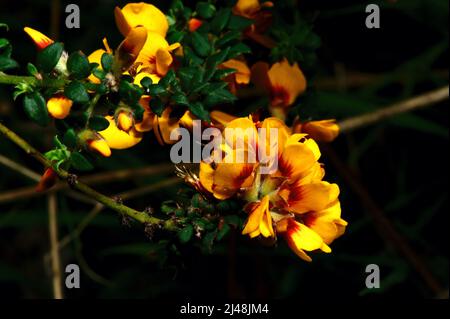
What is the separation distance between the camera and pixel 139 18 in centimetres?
118

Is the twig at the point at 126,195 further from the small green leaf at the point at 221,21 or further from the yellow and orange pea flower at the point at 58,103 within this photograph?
the yellow and orange pea flower at the point at 58,103

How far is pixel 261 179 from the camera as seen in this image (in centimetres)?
111

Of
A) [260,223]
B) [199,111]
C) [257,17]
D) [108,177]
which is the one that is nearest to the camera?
[260,223]

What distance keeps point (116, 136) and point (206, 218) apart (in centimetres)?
19

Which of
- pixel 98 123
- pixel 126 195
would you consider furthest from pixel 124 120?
pixel 126 195

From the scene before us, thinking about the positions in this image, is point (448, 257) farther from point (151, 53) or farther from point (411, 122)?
point (151, 53)

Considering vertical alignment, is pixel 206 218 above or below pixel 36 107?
below

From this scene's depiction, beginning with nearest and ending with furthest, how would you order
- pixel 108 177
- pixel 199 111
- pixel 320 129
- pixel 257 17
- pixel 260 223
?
1. pixel 260 223
2. pixel 199 111
3. pixel 320 129
4. pixel 257 17
5. pixel 108 177

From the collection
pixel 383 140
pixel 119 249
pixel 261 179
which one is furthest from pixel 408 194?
pixel 261 179

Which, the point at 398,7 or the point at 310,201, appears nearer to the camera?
the point at 310,201

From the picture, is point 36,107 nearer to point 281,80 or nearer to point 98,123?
point 98,123

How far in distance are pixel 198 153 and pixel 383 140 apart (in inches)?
45.8

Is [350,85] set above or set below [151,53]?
above

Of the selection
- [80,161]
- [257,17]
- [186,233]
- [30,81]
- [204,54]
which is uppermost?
[257,17]
